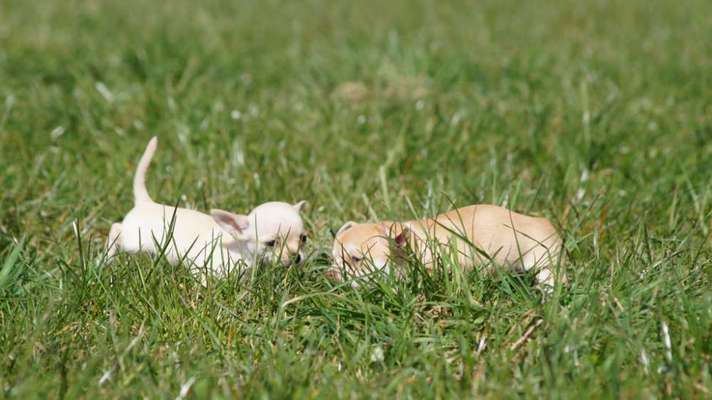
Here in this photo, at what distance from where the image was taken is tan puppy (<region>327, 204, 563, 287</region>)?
11.2ft

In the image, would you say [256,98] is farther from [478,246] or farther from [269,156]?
[478,246]

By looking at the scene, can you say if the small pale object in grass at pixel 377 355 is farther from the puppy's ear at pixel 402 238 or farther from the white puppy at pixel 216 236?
the white puppy at pixel 216 236

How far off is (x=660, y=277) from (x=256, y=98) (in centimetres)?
373

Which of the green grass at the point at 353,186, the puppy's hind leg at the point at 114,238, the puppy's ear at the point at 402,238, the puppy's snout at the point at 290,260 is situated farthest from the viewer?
the puppy's hind leg at the point at 114,238

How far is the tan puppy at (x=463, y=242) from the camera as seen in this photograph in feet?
11.2

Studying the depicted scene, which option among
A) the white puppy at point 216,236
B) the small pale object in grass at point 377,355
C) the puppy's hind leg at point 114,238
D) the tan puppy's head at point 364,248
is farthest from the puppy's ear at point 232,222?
the small pale object in grass at point 377,355

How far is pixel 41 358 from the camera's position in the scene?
9.81 feet

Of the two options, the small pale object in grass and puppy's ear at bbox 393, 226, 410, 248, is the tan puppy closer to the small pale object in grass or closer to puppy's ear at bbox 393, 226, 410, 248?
puppy's ear at bbox 393, 226, 410, 248

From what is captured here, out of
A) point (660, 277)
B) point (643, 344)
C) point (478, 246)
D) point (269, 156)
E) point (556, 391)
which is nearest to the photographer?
point (556, 391)

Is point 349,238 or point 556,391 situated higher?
point 349,238

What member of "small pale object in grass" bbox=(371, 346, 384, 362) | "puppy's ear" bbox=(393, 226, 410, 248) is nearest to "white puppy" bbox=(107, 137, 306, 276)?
"puppy's ear" bbox=(393, 226, 410, 248)

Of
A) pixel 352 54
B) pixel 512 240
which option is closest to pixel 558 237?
pixel 512 240

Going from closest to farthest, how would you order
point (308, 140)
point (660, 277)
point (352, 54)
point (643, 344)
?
point (643, 344) → point (660, 277) → point (308, 140) → point (352, 54)

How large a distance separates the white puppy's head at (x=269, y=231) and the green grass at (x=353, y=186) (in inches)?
3.9
